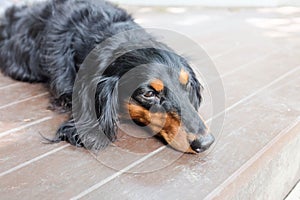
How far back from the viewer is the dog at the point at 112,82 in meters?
1.42

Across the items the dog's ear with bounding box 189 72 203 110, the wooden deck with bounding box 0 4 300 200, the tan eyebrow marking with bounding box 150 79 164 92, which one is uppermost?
the tan eyebrow marking with bounding box 150 79 164 92

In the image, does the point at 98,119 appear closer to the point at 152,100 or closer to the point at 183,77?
the point at 152,100

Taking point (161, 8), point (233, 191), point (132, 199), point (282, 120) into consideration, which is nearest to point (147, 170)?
point (132, 199)

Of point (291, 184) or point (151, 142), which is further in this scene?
point (291, 184)

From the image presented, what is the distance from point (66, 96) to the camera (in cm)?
174

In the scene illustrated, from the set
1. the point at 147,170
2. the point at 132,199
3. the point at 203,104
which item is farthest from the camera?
the point at 203,104

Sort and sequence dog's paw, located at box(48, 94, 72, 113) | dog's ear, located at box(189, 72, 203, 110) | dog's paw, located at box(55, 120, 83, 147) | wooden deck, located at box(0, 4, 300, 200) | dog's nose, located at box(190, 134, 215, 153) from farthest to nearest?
dog's paw, located at box(48, 94, 72, 113)
dog's ear, located at box(189, 72, 203, 110)
dog's paw, located at box(55, 120, 83, 147)
dog's nose, located at box(190, 134, 215, 153)
wooden deck, located at box(0, 4, 300, 200)

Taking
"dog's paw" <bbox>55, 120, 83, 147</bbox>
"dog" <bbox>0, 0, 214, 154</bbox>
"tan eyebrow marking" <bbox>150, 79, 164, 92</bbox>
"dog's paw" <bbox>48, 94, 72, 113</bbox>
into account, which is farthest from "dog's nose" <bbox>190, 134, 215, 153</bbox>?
"dog's paw" <bbox>48, 94, 72, 113</bbox>

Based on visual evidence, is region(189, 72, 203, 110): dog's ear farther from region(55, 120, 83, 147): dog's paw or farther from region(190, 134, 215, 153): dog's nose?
region(55, 120, 83, 147): dog's paw

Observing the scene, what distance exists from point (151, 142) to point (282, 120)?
0.61 meters

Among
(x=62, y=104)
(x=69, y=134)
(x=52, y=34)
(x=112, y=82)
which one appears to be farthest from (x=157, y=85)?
(x=52, y=34)

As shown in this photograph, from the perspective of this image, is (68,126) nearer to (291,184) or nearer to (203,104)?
(203,104)

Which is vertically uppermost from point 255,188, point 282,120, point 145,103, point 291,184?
point 145,103

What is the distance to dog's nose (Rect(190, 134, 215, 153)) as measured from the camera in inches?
53.9
